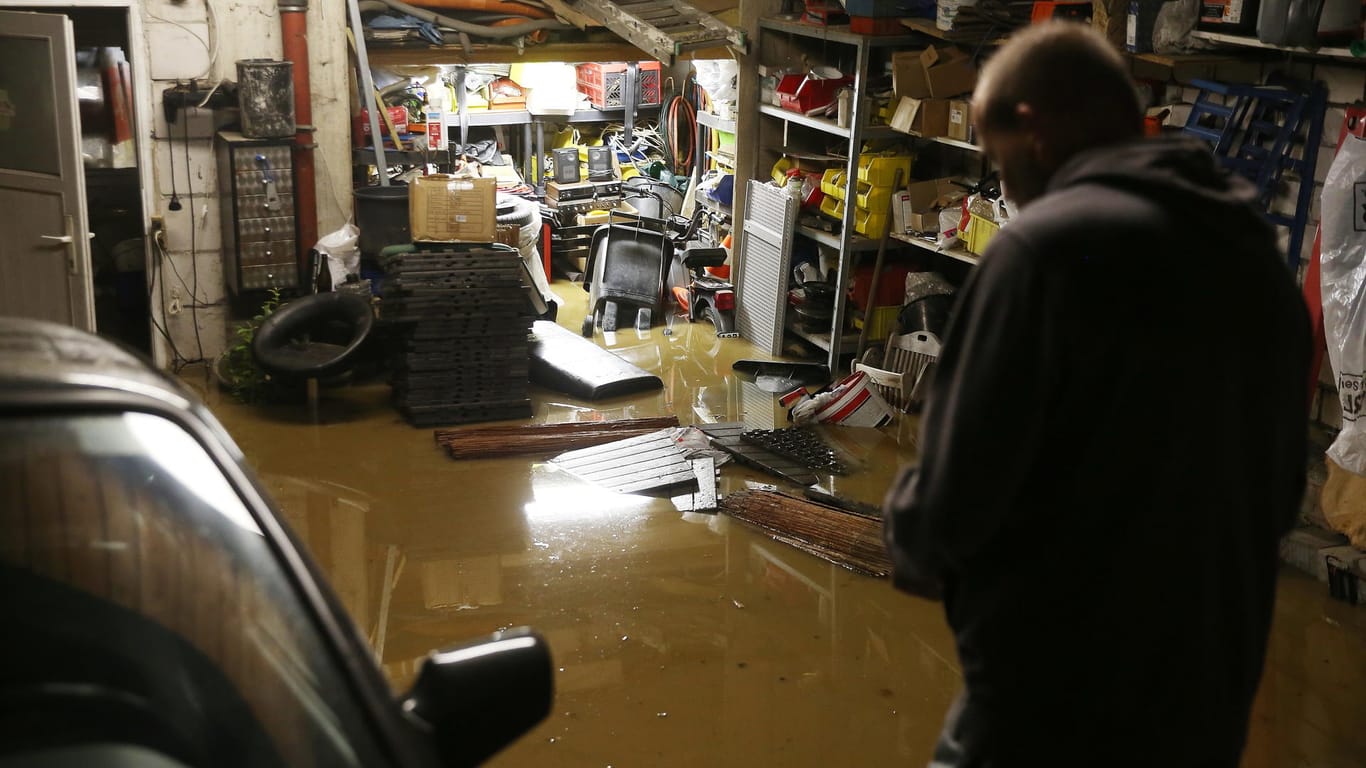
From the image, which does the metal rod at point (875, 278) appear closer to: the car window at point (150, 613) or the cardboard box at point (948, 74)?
the cardboard box at point (948, 74)

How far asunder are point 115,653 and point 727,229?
28.6 ft

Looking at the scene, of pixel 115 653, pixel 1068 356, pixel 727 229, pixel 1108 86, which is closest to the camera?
pixel 115 653

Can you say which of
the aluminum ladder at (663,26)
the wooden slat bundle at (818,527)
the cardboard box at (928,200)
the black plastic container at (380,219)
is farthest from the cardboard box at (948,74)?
the black plastic container at (380,219)

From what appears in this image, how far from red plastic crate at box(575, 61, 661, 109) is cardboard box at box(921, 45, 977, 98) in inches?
172

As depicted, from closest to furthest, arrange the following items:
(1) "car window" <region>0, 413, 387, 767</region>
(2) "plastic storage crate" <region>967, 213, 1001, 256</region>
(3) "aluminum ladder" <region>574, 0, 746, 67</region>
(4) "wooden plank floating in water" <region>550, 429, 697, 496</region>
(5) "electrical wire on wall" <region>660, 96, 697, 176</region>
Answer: (1) "car window" <region>0, 413, 387, 767</region>
(4) "wooden plank floating in water" <region>550, 429, 697, 496</region>
(2) "plastic storage crate" <region>967, 213, 1001, 256</region>
(3) "aluminum ladder" <region>574, 0, 746, 67</region>
(5) "electrical wire on wall" <region>660, 96, 697, 176</region>

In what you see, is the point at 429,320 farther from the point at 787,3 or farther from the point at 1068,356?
the point at 1068,356

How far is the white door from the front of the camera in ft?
20.4

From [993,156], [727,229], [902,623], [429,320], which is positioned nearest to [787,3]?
[727,229]

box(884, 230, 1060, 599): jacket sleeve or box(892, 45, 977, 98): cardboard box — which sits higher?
box(892, 45, 977, 98): cardboard box

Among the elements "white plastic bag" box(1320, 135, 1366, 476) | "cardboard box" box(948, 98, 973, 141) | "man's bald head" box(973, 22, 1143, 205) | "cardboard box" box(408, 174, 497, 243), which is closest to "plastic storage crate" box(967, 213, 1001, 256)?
"cardboard box" box(948, 98, 973, 141)

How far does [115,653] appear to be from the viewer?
1.47 m

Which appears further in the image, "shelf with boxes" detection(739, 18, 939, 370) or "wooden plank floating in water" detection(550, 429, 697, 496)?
"shelf with boxes" detection(739, 18, 939, 370)

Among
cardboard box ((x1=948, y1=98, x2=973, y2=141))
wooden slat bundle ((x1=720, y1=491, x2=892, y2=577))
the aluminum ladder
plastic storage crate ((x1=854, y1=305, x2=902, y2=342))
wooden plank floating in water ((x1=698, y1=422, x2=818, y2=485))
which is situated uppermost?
the aluminum ladder

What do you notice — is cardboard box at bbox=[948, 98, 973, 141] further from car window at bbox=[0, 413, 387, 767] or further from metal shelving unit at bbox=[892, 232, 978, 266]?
car window at bbox=[0, 413, 387, 767]
